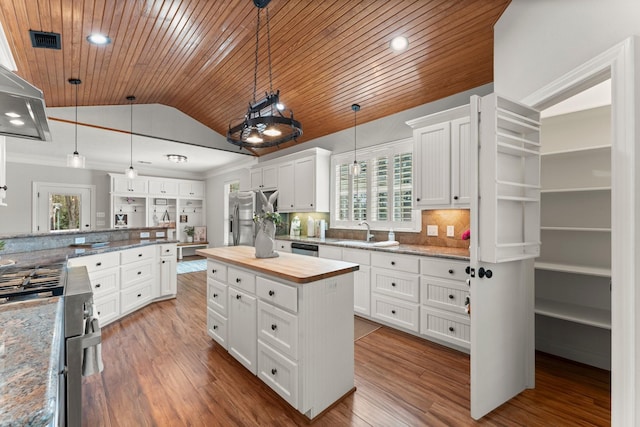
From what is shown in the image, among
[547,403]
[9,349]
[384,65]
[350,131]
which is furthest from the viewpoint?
[350,131]

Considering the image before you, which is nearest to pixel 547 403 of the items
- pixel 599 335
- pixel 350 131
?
pixel 599 335

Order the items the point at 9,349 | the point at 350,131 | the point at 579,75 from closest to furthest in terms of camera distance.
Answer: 1. the point at 9,349
2. the point at 579,75
3. the point at 350,131

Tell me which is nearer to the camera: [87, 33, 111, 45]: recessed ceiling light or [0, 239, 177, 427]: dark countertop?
[0, 239, 177, 427]: dark countertop

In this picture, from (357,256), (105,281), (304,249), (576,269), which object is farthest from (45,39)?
(576,269)

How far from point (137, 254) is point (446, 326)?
3.84 metres

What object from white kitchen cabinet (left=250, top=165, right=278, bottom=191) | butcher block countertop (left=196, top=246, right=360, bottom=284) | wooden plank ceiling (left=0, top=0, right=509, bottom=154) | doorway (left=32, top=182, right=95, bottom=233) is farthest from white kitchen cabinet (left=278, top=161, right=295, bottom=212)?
doorway (left=32, top=182, right=95, bottom=233)

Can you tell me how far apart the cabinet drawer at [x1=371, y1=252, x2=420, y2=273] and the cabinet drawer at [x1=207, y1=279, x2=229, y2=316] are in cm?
167

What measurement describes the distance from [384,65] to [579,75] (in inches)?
72.4

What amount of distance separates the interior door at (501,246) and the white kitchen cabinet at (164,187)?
26.7 feet

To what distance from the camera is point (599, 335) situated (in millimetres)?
2373

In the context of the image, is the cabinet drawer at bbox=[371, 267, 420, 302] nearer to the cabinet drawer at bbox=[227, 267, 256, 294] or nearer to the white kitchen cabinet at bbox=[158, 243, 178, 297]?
the cabinet drawer at bbox=[227, 267, 256, 294]

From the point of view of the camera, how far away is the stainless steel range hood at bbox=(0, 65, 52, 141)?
1.22m

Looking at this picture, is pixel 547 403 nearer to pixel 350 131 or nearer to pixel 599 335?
pixel 599 335

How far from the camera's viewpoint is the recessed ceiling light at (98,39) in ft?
8.16
